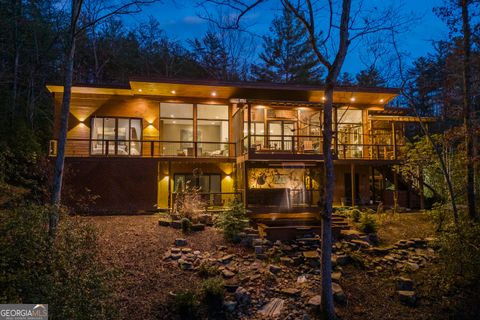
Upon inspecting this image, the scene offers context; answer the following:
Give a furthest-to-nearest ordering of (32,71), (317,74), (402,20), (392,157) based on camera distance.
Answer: (317,74)
(32,71)
(392,157)
(402,20)

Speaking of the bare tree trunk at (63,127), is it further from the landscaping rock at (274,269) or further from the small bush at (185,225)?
the landscaping rock at (274,269)

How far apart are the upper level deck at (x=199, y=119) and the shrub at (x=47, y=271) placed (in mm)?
9058

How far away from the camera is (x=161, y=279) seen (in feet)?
22.0

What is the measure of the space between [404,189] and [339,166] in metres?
3.64

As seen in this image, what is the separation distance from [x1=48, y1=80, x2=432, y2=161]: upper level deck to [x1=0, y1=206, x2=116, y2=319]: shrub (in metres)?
9.06

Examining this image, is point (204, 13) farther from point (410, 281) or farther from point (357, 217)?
point (357, 217)

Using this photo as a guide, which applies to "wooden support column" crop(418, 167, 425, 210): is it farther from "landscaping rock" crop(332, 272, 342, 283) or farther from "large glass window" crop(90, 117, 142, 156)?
"large glass window" crop(90, 117, 142, 156)

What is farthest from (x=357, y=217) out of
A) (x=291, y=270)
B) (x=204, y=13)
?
(x=204, y=13)

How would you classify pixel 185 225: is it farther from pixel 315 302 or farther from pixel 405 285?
pixel 405 285

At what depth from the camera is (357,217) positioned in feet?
36.8

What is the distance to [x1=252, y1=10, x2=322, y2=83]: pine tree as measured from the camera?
24625mm

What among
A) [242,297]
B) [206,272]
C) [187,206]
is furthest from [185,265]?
[187,206]

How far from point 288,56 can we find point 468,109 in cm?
1707

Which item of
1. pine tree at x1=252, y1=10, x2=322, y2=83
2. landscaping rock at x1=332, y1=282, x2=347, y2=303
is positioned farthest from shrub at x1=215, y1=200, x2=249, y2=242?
pine tree at x1=252, y1=10, x2=322, y2=83
